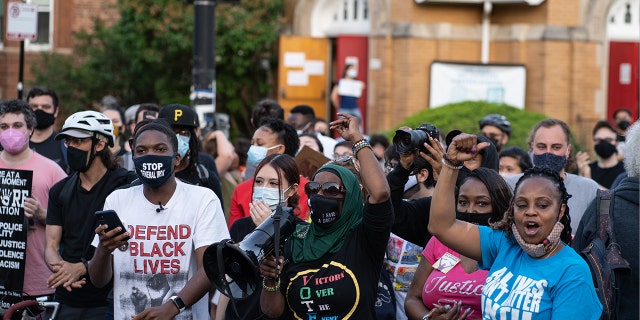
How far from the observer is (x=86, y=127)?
7473 mm

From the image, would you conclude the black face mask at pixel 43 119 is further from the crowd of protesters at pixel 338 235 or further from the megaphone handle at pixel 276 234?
the megaphone handle at pixel 276 234

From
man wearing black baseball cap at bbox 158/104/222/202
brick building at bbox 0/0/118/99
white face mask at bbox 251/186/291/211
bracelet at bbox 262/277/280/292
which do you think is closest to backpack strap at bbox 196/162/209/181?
man wearing black baseball cap at bbox 158/104/222/202

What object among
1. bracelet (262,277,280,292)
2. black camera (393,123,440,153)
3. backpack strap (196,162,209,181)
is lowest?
bracelet (262,277,280,292)

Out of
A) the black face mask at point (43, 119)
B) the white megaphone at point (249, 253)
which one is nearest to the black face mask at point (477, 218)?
the white megaphone at point (249, 253)

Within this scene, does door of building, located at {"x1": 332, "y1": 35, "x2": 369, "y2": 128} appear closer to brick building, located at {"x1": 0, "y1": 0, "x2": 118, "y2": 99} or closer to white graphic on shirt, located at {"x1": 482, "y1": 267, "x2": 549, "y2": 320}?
brick building, located at {"x1": 0, "y1": 0, "x2": 118, "y2": 99}

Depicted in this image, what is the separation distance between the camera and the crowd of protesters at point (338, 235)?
5254mm

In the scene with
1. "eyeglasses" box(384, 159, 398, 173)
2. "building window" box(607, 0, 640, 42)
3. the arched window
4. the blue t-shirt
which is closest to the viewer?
the blue t-shirt

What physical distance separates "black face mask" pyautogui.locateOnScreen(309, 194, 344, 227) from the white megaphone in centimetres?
17

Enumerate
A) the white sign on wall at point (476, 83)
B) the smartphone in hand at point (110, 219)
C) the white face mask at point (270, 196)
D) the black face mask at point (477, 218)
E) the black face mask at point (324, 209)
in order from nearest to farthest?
the black face mask at point (324, 209) → the smartphone in hand at point (110, 219) → the black face mask at point (477, 218) → the white face mask at point (270, 196) → the white sign on wall at point (476, 83)

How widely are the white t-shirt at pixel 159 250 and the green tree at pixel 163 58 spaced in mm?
15796

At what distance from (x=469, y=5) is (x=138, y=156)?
16.0 m

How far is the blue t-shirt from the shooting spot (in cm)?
504

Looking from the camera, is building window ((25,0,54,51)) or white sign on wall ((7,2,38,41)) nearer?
white sign on wall ((7,2,38,41))

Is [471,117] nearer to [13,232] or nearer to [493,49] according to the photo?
[493,49]
